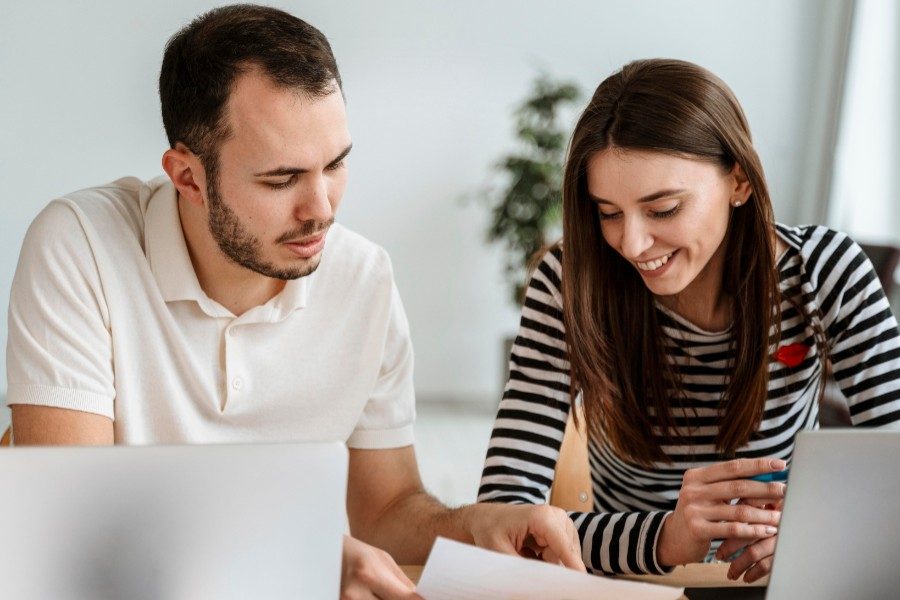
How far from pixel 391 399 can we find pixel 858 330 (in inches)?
28.7

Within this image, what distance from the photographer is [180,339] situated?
146 centimetres

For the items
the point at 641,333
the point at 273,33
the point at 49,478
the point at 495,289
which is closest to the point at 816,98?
the point at 495,289

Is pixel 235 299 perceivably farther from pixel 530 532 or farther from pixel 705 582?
pixel 705 582

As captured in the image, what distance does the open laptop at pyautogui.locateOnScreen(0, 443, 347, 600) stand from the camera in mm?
821

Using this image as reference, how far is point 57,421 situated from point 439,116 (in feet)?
11.4

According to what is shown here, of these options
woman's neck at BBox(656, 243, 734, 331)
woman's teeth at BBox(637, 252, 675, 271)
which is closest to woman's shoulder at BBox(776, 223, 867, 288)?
woman's neck at BBox(656, 243, 734, 331)

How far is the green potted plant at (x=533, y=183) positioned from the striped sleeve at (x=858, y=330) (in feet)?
8.91

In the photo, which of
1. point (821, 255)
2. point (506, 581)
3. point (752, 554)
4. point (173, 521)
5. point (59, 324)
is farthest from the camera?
point (821, 255)

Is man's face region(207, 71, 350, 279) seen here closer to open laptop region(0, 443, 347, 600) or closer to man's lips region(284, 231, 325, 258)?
man's lips region(284, 231, 325, 258)

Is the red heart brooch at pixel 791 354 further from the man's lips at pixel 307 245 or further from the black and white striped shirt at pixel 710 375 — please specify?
the man's lips at pixel 307 245

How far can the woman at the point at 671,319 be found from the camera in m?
1.45

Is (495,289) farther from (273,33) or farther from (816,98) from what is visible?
(273,33)

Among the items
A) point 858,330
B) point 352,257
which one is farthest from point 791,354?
point 352,257

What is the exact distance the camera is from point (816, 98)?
16.1ft
